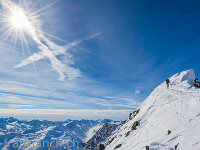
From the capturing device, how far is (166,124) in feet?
46.8

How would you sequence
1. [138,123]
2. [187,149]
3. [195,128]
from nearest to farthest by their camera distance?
[187,149] → [195,128] → [138,123]

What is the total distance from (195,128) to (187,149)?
2.89 m

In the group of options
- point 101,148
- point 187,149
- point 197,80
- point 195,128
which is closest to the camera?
point 187,149

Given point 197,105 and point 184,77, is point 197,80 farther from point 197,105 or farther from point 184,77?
point 197,105

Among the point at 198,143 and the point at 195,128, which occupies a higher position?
the point at 195,128

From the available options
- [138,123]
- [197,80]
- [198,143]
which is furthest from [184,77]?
[198,143]

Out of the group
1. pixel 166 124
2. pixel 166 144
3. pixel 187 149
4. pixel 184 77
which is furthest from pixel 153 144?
pixel 184 77

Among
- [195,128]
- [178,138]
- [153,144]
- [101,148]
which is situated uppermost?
[195,128]

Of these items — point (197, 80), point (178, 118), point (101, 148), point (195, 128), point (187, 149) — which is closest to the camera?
point (187, 149)

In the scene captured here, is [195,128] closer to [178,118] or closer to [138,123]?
[178,118]

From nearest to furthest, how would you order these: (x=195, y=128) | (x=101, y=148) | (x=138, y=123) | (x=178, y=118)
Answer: (x=195, y=128), (x=178, y=118), (x=138, y=123), (x=101, y=148)

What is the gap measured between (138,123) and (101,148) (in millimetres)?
14464

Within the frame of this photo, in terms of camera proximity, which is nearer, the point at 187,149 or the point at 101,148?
the point at 187,149

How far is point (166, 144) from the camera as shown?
1091cm
